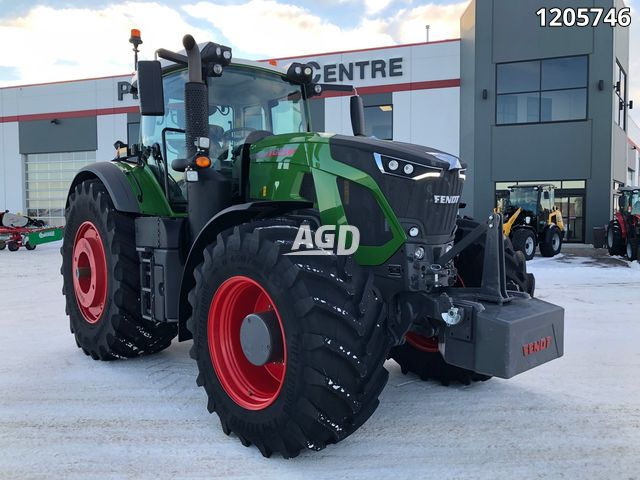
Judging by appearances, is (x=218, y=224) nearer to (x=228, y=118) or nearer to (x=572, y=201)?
(x=228, y=118)

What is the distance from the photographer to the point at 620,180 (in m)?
21.7

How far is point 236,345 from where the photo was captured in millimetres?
3318

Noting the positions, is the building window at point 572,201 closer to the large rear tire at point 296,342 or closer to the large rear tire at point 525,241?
the large rear tire at point 525,241

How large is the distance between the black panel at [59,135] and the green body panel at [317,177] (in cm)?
2317

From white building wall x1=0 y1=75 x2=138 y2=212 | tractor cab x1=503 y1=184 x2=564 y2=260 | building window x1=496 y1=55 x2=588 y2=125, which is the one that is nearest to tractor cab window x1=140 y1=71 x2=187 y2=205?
tractor cab x1=503 y1=184 x2=564 y2=260

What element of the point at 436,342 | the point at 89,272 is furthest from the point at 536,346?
the point at 89,272

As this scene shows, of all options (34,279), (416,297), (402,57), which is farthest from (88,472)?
(402,57)

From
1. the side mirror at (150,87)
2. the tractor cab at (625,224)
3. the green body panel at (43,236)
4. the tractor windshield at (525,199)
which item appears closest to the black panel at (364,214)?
the side mirror at (150,87)

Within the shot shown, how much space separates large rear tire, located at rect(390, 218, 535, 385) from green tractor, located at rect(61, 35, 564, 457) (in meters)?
0.01

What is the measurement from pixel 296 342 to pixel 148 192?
2216 mm

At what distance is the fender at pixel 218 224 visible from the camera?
10.9 ft

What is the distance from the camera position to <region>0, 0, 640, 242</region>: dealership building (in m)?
18.8

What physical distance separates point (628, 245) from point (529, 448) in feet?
42.7

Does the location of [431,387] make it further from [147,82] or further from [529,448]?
[147,82]
